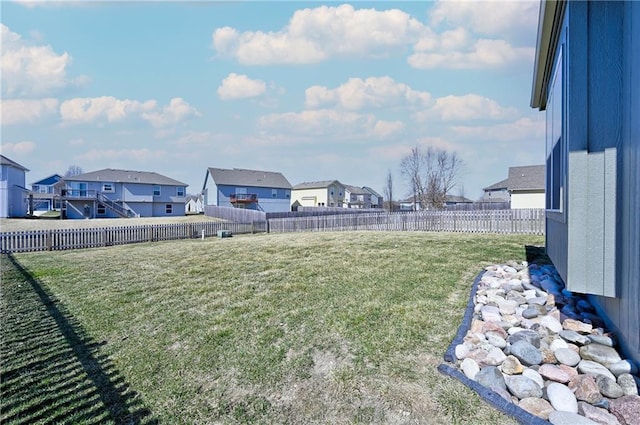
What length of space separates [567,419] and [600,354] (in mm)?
1091

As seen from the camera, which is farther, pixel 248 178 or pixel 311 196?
pixel 311 196

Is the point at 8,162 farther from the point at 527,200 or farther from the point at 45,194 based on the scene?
the point at 527,200

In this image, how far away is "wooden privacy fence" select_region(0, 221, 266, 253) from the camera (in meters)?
12.8

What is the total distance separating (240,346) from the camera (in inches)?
158

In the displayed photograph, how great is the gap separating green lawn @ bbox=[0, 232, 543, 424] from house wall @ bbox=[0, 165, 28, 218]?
33.0m

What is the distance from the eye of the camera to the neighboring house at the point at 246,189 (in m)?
41.6

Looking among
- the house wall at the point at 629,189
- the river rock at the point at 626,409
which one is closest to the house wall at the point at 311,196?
the house wall at the point at 629,189

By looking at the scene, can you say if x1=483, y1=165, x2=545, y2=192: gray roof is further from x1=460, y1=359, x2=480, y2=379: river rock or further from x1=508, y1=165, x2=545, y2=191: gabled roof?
x1=460, y1=359, x2=480, y2=379: river rock

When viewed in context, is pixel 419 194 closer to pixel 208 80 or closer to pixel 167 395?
pixel 208 80

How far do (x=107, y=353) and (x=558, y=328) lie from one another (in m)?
5.19

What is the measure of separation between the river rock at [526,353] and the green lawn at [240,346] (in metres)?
0.71

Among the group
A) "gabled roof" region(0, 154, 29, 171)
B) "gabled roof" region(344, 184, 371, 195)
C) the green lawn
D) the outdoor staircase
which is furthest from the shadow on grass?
"gabled roof" region(344, 184, 371, 195)

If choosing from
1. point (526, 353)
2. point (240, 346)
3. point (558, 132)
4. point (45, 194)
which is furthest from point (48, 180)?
point (526, 353)

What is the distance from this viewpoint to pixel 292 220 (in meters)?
23.8
